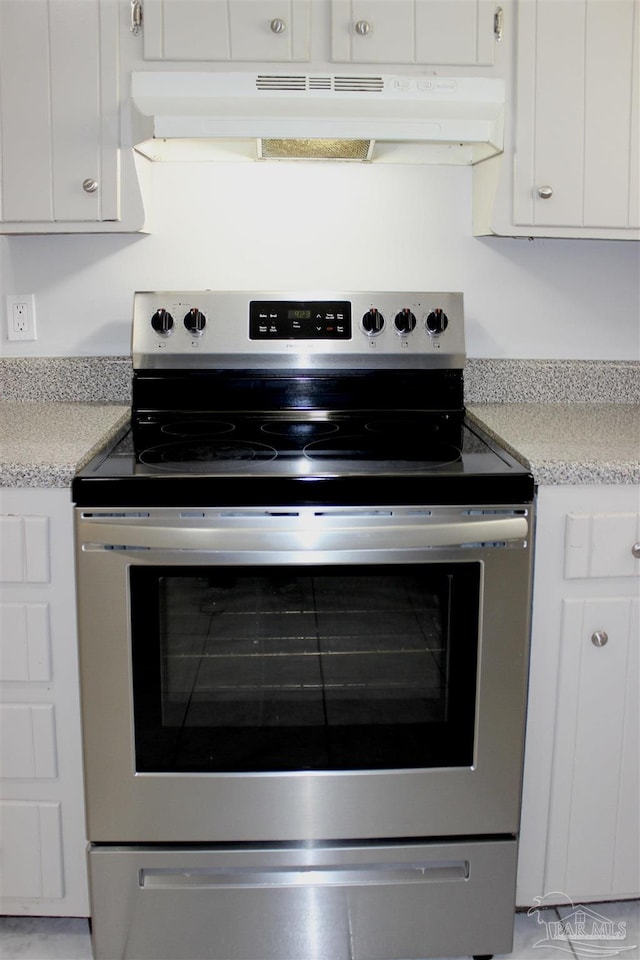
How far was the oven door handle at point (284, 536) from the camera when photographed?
150cm

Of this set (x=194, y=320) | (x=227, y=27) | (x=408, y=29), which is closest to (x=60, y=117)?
(x=227, y=27)

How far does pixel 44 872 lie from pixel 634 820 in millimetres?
1105

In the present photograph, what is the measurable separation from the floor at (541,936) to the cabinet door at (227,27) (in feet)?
5.65

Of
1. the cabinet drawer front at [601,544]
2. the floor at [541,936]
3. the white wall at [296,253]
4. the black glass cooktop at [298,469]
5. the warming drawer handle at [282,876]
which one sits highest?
the white wall at [296,253]

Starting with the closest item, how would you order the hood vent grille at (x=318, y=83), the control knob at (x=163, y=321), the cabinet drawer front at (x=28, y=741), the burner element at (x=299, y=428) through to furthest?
the cabinet drawer front at (x=28, y=741) → the hood vent grille at (x=318, y=83) → the burner element at (x=299, y=428) → the control knob at (x=163, y=321)

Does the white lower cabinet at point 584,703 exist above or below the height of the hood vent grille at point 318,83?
below

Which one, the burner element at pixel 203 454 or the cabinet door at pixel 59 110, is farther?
the cabinet door at pixel 59 110

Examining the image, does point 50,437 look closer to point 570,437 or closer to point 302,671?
point 302,671

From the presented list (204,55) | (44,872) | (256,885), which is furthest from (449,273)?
(44,872)

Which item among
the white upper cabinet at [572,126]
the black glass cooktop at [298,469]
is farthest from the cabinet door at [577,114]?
the black glass cooktop at [298,469]

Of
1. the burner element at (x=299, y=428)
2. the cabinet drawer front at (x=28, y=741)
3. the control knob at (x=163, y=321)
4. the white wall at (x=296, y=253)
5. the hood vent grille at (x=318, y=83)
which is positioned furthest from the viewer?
the white wall at (x=296, y=253)

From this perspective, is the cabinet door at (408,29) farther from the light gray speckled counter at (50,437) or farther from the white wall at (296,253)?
the light gray speckled counter at (50,437)

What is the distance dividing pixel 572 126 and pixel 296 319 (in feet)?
2.31

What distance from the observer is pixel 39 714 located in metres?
1.61
